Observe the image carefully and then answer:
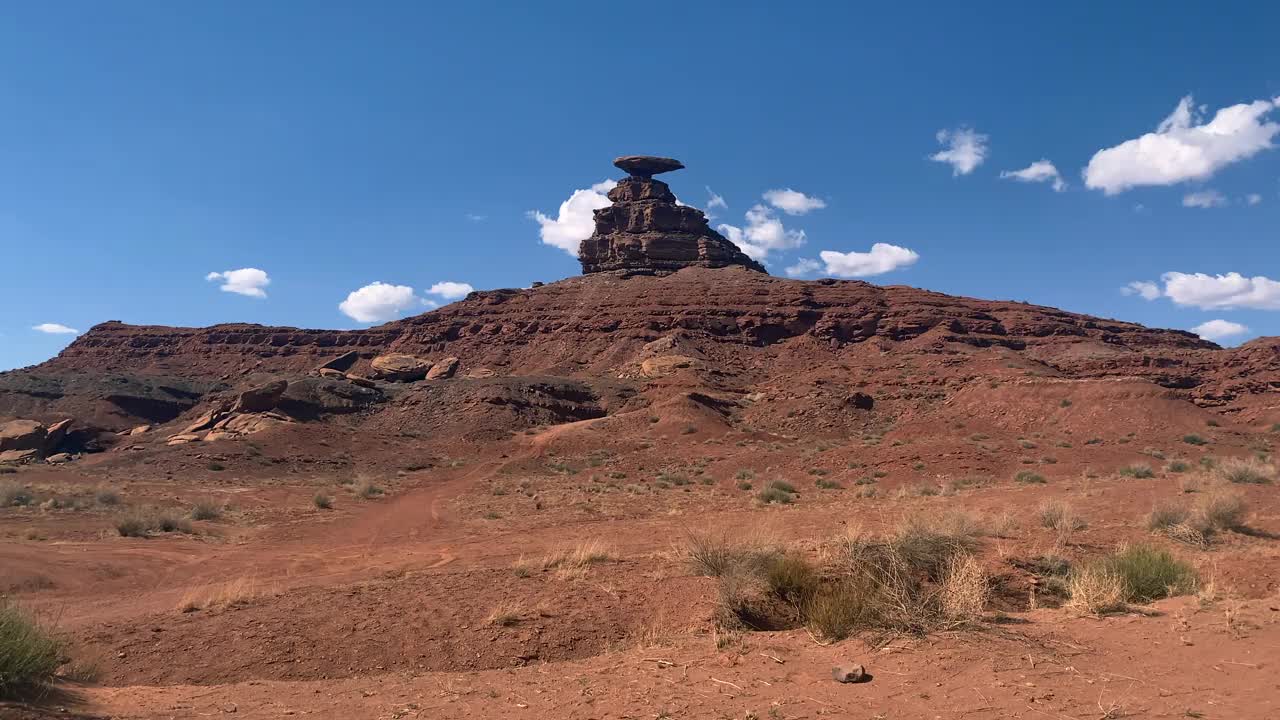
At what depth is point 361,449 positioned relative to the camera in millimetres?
39656

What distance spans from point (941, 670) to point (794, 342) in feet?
194

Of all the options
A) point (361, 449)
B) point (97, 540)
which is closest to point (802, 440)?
point (361, 449)

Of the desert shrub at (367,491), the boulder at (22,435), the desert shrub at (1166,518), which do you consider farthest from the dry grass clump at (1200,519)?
the boulder at (22,435)

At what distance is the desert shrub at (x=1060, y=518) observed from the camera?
11.5 m

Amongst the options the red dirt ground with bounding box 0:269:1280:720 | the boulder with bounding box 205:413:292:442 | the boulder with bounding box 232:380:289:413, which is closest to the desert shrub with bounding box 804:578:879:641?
the red dirt ground with bounding box 0:269:1280:720

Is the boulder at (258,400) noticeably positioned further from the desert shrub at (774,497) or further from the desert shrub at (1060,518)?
the desert shrub at (1060,518)

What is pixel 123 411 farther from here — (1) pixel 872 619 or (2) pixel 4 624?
(1) pixel 872 619

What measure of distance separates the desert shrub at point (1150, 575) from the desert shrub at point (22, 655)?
9.87 meters

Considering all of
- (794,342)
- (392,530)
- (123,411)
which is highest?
(794,342)

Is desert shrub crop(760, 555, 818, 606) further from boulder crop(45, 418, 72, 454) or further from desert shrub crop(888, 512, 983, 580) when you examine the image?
boulder crop(45, 418, 72, 454)

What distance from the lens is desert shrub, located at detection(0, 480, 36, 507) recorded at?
22.0 meters

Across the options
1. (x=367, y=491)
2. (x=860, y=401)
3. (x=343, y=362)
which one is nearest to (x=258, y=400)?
(x=367, y=491)

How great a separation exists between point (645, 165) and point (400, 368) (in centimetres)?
5193

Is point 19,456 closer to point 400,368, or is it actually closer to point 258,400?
point 258,400
